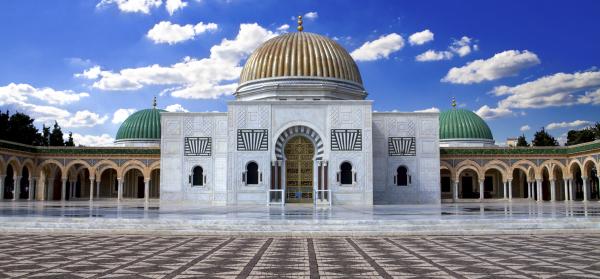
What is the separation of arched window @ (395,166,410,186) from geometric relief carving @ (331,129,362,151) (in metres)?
2.76

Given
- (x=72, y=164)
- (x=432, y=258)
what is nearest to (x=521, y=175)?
(x=72, y=164)

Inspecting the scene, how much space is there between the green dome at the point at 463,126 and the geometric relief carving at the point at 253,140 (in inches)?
621

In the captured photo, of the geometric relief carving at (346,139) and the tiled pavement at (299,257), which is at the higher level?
the geometric relief carving at (346,139)

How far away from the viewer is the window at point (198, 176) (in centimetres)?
2296

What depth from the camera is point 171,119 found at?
23234 mm

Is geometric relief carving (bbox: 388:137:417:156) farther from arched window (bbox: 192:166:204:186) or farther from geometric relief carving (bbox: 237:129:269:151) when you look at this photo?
arched window (bbox: 192:166:204:186)

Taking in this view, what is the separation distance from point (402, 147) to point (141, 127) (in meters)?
17.9

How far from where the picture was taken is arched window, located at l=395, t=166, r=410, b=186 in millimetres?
22734

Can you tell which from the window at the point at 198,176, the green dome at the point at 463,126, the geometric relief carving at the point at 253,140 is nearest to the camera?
the geometric relief carving at the point at 253,140

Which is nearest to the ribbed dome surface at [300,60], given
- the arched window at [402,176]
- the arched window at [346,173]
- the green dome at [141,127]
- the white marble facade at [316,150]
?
the white marble facade at [316,150]

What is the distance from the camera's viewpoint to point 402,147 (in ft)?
74.6

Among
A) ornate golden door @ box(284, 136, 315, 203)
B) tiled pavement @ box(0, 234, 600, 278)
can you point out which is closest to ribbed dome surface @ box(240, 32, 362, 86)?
ornate golden door @ box(284, 136, 315, 203)

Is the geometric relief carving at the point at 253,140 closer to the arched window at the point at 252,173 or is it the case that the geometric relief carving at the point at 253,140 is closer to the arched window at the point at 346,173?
the arched window at the point at 252,173

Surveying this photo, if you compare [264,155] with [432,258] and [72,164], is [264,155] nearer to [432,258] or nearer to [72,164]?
[72,164]
